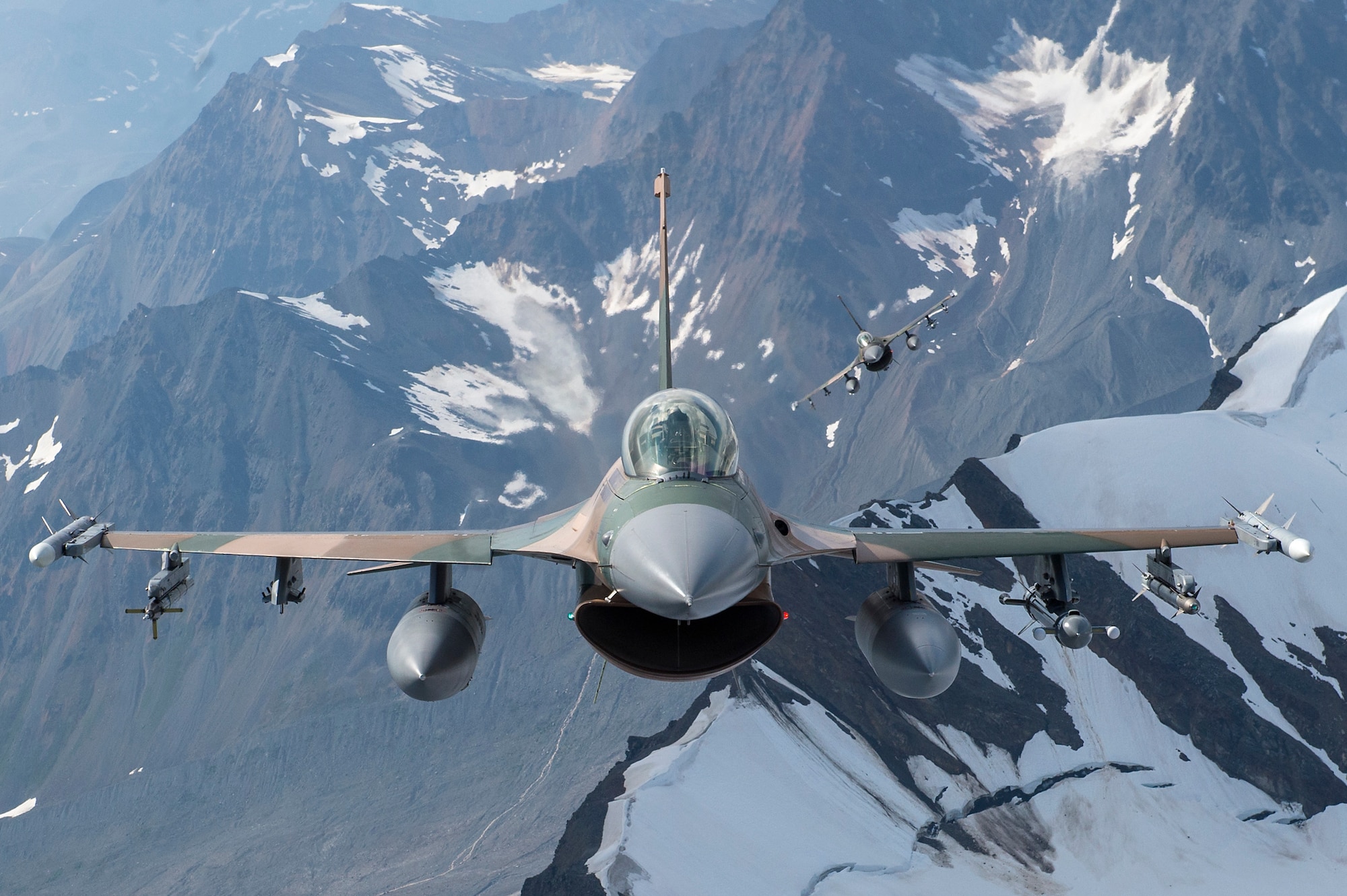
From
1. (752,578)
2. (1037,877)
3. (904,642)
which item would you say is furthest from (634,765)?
(752,578)

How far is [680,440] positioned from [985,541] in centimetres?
823

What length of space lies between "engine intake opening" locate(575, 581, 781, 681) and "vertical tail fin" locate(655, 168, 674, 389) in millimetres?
7103

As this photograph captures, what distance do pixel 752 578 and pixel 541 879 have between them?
64102 mm

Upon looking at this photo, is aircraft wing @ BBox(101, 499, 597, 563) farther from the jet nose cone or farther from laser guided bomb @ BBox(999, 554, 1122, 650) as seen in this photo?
laser guided bomb @ BBox(999, 554, 1122, 650)

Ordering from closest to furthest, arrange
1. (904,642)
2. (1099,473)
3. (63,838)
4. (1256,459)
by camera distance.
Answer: (904,642), (1256,459), (1099,473), (63,838)

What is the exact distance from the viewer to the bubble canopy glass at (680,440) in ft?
65.0

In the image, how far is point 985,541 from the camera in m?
23.3

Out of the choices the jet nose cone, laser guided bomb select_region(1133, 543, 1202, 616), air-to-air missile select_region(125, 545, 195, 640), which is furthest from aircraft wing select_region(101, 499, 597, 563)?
laser guided bomb select_region(1133, 543, 1202, 616)

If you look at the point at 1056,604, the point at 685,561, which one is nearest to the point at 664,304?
the point at 1056,604

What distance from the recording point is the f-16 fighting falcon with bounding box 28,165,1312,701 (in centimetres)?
1758

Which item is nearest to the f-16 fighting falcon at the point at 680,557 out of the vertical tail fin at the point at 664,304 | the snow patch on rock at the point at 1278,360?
the vertical tail fin at the point at 664,304

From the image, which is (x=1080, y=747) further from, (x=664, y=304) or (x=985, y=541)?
(x=664, y=304)

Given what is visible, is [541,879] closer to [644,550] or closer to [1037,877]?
[1037,877]

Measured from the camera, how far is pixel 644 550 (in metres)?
17.3
